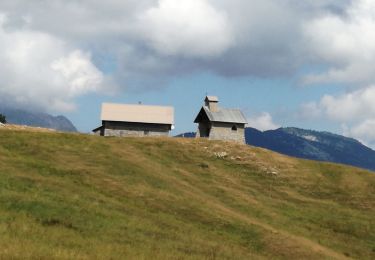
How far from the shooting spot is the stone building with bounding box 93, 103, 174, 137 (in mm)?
105938

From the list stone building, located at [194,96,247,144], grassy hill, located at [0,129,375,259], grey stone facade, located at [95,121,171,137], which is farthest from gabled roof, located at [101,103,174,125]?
grassy hill, located at [0,129,375,259]

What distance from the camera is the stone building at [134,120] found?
10594 centimetres

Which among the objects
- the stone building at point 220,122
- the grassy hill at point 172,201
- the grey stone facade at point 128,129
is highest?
the stone building at point 220,122

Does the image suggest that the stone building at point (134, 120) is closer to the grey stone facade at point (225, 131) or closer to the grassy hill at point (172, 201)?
the grey stone facade at point (225, 131)

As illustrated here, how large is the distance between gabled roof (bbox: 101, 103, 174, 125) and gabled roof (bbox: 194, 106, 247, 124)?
Answer: 8.00 m

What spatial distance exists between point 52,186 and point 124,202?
658 cm

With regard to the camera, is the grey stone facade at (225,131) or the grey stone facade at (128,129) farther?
the grey stone facade at (128,129)

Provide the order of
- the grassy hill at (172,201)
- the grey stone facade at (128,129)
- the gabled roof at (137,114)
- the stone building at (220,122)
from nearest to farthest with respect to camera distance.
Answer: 1. the grassy hill at (172,201)
2. the stone building at (220,122)
3. the grey stone facade at (128,129)
4. the gabled roof at (137,114)

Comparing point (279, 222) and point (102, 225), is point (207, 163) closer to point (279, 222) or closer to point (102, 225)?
point (279, 222)

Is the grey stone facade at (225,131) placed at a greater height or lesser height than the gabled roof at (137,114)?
lesser

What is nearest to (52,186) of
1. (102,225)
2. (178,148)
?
(102,225)

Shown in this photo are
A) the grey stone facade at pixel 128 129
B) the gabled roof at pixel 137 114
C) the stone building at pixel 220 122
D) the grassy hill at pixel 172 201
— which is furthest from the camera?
the gabled roof at pixel 137 114

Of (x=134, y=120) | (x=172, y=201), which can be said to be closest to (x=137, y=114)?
(x=134, y=120)

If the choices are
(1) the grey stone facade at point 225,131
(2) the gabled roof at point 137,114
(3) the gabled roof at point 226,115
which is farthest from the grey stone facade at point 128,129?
(1) the grey stone facade at point 225,131
